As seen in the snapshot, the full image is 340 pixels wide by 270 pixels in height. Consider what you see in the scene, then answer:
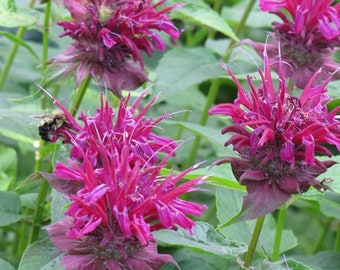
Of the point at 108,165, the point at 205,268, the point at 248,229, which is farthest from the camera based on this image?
the point at 248,229

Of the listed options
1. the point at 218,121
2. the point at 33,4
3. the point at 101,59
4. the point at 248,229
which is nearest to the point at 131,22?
the point at 101,59

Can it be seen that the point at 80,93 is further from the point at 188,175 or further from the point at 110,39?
the point at 188,175

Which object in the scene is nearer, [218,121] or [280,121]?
[280,121]

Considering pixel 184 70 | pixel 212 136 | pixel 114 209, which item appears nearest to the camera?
pixel 114 209

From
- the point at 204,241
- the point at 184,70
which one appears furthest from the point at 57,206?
the point at 184,70

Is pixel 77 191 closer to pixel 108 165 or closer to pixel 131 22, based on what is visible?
pixel 108 165

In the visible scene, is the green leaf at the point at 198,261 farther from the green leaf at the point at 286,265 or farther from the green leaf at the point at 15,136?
the green leaf at the point at 15,136

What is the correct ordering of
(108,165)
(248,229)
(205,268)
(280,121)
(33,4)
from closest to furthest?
1. (108,165)
2. (280,121)
3. (205,268)
4. (248,229)
5. (33,4)
